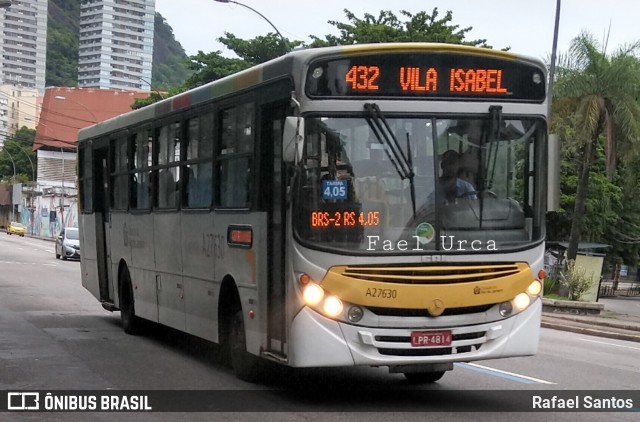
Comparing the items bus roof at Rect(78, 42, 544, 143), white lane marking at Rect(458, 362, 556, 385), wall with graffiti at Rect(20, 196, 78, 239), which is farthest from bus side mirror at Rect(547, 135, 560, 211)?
wall with graffiti at Rect(20, 196, 78, 239)

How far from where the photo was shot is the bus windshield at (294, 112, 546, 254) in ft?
30.5

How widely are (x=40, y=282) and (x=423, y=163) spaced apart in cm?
2110

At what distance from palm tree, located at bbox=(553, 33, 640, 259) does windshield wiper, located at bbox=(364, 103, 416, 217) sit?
22.8 metres

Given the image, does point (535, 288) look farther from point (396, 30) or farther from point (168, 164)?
point (396, 30)

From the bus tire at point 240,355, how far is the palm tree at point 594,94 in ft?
70.7

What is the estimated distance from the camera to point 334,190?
30.6ft

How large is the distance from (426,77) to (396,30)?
4042 centimetres

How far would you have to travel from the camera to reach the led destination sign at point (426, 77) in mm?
9523

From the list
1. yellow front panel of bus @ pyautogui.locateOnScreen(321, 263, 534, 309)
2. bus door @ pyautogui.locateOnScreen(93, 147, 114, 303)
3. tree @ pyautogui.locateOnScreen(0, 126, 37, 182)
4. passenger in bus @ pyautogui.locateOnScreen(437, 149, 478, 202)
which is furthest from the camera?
tree @ pyautogui.locateOnScreen(0, 126, 37, 182)

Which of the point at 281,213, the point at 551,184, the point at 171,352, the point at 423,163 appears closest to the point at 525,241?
the point at 551,184

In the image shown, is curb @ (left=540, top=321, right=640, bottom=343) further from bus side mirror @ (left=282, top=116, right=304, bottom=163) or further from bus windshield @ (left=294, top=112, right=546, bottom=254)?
bus side mirror @ (left=282, top=116, right=304, bottom=163)

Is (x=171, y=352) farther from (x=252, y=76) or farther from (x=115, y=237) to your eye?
(x=252, y=76)

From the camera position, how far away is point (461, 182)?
951cm

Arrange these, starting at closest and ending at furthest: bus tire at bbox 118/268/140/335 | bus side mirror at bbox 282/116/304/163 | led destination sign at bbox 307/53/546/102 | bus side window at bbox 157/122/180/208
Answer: bus side mirror at bbox 282/116/304/163, led destination sign at bbox 307/53/546/102, bus side window at bbox 157/122/180/208, bus tire at bbox 118/268/140/335
